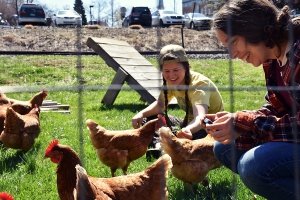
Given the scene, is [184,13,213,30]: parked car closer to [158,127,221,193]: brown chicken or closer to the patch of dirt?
the patch of dirt

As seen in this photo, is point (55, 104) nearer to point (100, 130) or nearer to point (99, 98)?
point (99, 98)

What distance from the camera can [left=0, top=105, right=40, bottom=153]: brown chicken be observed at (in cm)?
285

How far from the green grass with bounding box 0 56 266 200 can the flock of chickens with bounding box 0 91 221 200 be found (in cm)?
11

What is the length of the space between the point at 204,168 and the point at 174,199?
222 mm

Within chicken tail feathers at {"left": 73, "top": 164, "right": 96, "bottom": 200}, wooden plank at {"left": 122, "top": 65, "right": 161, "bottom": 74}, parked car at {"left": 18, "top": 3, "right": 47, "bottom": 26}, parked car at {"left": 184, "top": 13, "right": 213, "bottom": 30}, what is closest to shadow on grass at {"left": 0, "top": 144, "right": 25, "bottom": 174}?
chicken tail feathers at {"left": 73, "top": 164, "right": 96, "bottom": 200}

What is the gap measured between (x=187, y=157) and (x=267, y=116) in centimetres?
75

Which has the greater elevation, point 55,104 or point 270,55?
point 270,55

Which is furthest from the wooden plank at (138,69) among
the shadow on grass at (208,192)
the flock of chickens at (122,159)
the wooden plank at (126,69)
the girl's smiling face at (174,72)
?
the shadow on grass at (208,192)

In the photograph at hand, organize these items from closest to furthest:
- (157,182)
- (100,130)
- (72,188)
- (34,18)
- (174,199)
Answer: (72,188)
(157,182)
(174,199)
(100,130)
(34,18)

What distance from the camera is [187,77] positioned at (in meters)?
2.60

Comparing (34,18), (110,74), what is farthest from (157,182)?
(34,18)

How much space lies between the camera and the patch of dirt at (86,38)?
9172 mm

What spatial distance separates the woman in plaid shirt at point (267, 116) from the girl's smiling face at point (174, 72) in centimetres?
93

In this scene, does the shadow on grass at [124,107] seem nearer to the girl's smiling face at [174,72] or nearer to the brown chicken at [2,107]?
the brown chicken at [2,107]
